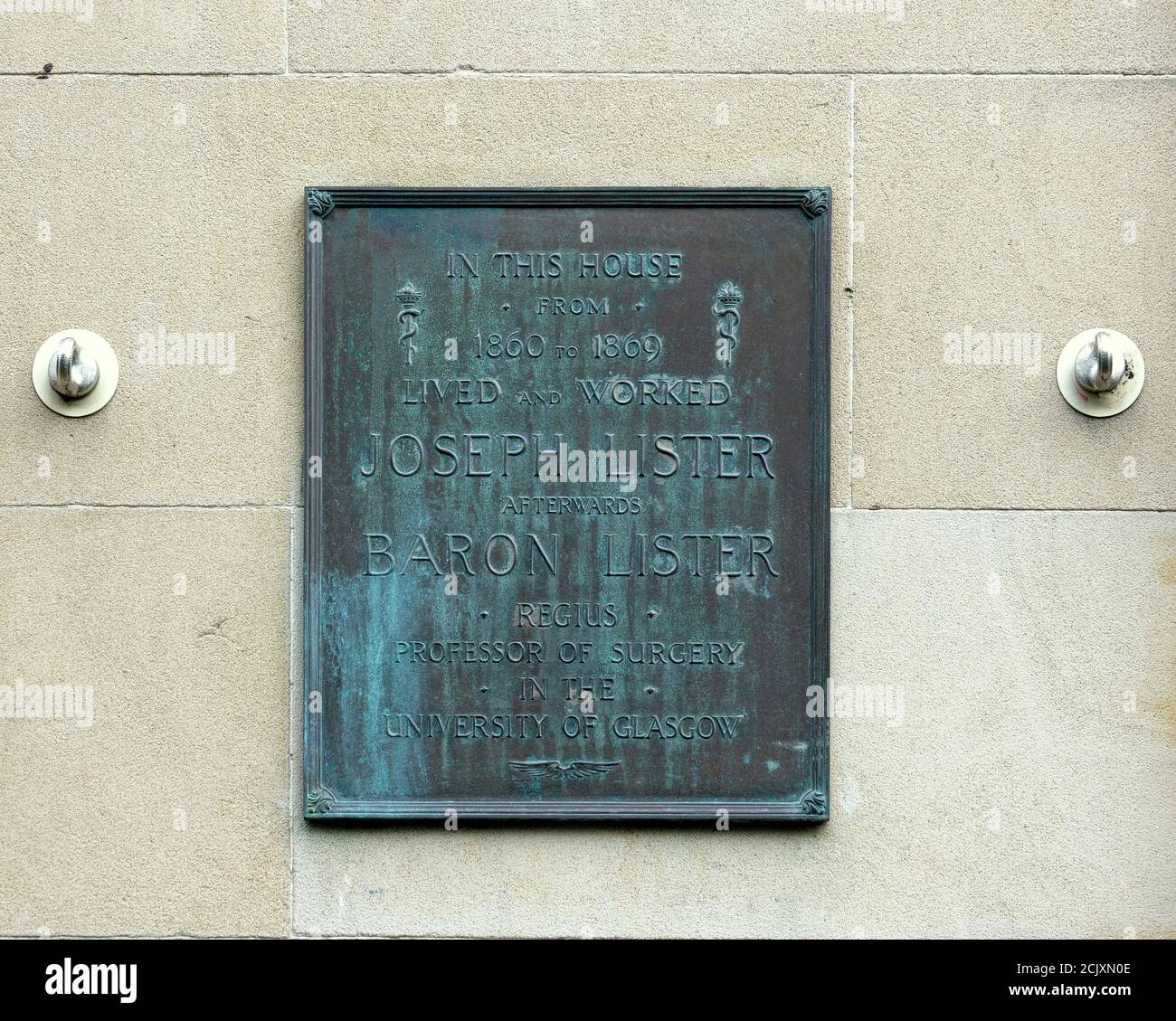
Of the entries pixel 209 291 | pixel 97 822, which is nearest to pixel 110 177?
pixel 209 291

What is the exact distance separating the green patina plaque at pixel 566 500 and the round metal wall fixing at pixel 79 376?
807mm

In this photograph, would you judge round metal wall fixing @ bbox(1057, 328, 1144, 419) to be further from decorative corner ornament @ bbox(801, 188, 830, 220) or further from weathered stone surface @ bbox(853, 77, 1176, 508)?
decorative corner ornament @ bbox(801, 188, 830, 220)

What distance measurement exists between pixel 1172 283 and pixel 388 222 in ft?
9.93

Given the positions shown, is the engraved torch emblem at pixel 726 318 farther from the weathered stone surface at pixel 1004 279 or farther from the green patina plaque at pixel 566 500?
the weathered stone surface at pixel 1004 279

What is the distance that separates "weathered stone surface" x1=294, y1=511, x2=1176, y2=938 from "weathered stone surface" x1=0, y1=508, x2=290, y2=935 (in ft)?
1.00

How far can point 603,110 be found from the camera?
4.89 metres

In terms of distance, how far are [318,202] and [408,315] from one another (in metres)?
0.55

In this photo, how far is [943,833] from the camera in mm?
4809

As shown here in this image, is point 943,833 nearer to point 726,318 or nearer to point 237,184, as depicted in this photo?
point 726,318

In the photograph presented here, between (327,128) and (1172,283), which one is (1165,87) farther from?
(327,128)

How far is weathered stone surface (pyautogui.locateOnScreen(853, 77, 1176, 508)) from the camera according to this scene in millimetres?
4855

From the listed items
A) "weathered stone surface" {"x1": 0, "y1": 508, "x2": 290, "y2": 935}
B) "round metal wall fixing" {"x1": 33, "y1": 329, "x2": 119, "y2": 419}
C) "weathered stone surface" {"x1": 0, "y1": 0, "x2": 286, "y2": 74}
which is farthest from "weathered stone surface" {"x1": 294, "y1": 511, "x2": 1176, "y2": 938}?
"weathered stone surface" {"x1": 0, "y1": 0, "x2": 286, "y2": 74}

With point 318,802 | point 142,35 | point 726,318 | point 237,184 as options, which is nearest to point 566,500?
point 726,318

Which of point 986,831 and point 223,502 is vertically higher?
point 223,502
